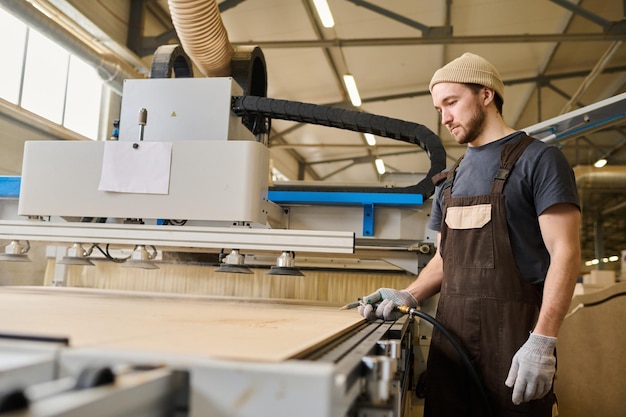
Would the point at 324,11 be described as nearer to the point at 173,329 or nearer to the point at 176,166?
the point at 176,166

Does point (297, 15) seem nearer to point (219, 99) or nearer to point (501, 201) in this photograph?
point (219, 99)

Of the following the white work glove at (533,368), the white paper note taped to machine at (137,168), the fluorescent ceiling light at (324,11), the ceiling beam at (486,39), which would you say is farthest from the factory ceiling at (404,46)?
the white paper note taped to machine at (137,168)

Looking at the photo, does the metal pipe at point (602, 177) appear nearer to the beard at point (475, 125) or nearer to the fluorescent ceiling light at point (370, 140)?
the fluorescent ceiling light at point (370, 140)

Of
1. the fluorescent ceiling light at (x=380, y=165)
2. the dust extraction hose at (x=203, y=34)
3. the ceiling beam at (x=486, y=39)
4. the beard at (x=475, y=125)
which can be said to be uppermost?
the ceiling beam at (x=486, y=39)

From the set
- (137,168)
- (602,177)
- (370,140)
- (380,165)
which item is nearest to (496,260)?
(137,168)

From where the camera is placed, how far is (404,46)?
6289mm

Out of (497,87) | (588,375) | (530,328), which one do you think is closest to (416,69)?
(588,375)

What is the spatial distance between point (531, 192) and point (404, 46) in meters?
5.05

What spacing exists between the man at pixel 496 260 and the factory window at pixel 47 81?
148 inches

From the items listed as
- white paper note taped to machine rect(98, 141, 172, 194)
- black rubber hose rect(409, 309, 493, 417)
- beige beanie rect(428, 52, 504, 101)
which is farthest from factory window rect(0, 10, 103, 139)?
black rubber hose rect(409, 309, 493, 417)

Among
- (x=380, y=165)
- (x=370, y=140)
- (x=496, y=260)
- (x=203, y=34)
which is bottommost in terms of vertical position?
(x=496, y=260)

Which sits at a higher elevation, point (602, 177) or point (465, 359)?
point (602, 177)

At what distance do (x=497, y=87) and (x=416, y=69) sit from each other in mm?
5317

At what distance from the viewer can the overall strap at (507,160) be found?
1620 mm
